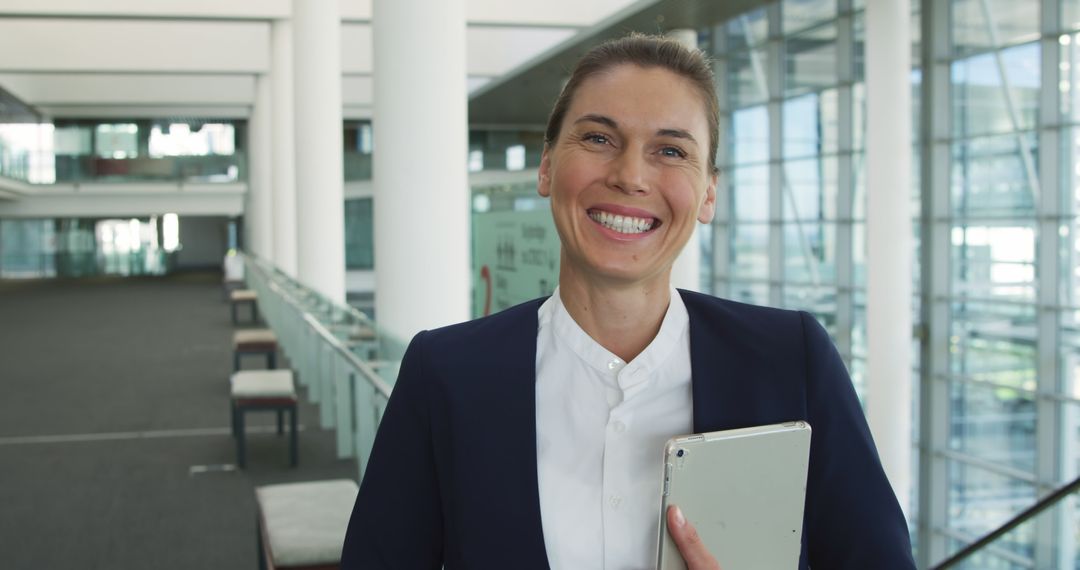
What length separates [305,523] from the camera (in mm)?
3900

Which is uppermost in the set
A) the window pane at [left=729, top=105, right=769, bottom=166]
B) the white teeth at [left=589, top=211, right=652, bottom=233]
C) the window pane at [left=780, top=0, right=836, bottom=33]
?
the window pane at [left=780, top=0, right=836, bottom=33]

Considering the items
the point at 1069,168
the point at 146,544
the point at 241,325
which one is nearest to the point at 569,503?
the point at 146,544

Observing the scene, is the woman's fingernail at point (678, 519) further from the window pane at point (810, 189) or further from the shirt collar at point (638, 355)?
the window pane at point (810, 189)

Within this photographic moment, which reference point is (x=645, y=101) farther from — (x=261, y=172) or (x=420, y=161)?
(x=261, y=172)

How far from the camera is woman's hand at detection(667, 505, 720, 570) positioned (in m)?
1.22

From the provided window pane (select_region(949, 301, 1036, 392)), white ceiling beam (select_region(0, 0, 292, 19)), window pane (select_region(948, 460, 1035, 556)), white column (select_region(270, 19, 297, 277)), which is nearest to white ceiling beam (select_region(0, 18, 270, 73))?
white column (select_region(270, 19, 297, 277))

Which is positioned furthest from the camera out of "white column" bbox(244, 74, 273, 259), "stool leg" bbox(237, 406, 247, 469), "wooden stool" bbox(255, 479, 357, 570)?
"white column" bbox(244, 74, 273, 259)

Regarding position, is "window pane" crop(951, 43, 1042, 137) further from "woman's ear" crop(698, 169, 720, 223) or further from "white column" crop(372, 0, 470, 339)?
"woman's ear" crop(698, 169, 720, 223)

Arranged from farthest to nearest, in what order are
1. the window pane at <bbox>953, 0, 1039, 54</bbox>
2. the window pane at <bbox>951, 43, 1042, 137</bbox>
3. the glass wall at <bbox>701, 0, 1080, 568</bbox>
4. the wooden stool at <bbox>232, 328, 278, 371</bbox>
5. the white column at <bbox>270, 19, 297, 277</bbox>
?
1. the white column at <bbox>270, 19, 297, 277</bbox>
2. the window pane at <bbox>951, 43, 1042, 137</bbox>
3. the window pane at <bbox>953, 0, 1039, 54</bbox>
4. the glass wall at <bbox>701, 0, 1080, 568</bbox>
5. the wooden stool at <bbox>232, 328, 278, 371</bbox>

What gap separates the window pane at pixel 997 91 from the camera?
50.5 feet

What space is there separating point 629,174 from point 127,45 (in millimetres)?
25110

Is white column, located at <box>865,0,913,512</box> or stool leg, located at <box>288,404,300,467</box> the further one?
white column, located at <box>865,0,913,512</box>

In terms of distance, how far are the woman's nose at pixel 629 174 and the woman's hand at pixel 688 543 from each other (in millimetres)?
379

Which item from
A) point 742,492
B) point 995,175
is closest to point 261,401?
point 742,492
